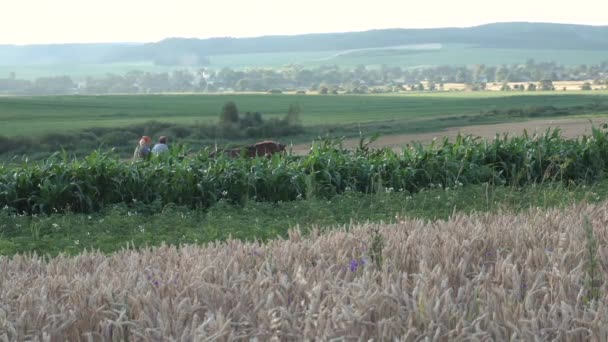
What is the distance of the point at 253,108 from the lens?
309ft

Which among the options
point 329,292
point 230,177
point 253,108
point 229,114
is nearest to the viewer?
point 329,292

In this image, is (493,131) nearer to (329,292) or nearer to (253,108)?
(329,292)

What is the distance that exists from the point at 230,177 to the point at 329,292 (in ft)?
27.1

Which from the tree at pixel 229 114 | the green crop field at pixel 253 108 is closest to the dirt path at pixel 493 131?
the tree at pixel 229 114

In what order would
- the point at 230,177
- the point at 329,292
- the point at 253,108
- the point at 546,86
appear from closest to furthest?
the point at 329,292, the point at 230,177, the point at 253,108, the point at 546,86

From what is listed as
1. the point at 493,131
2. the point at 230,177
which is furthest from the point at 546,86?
the point at 230,177

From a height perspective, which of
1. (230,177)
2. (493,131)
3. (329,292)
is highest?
(329,292)

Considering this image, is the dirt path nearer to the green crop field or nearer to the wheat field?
the green crop field

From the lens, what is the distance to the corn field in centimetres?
1102

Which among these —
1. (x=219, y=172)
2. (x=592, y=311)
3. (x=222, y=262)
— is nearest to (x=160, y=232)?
(x=219, y=172)

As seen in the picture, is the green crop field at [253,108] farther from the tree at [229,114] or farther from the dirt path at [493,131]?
the dirt path at [493,131]

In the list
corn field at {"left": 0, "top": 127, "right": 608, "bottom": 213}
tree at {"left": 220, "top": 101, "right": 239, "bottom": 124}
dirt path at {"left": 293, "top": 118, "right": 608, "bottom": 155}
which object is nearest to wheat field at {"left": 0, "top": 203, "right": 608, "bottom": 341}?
corn field at {"left": 0, "top": 127, "right": 608, "bottom": 213}

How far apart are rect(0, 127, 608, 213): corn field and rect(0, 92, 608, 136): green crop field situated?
171 feet

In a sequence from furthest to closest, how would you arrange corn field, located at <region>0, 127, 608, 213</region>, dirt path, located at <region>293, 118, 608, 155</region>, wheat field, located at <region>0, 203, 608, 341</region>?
dirt path, located at <region>293, 118, 608, 155</region>, corn field, located at <region>0, 127, 608, 213</region>, wheat field, located at <region>0, 203, 608, 341</region>
